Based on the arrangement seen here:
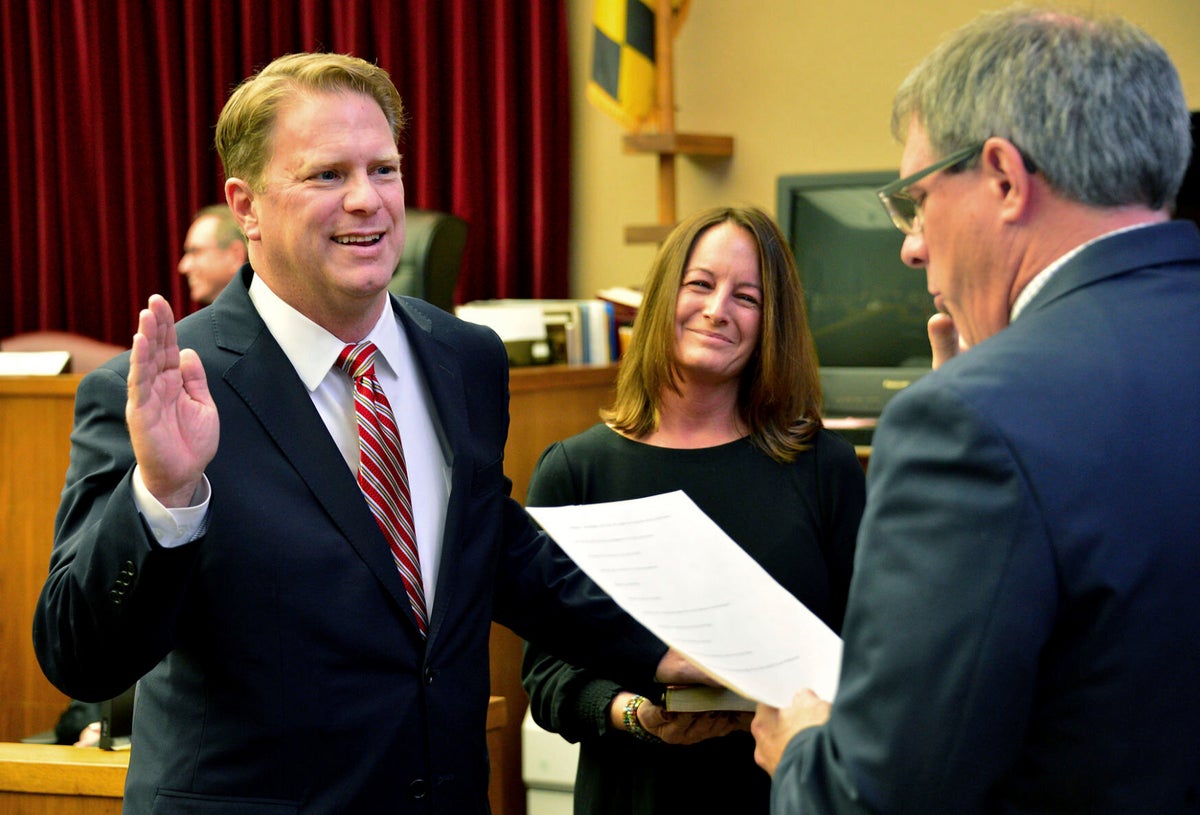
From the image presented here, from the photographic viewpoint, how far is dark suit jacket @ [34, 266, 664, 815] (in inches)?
51.6

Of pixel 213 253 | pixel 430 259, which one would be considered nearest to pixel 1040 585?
pixel 430 259

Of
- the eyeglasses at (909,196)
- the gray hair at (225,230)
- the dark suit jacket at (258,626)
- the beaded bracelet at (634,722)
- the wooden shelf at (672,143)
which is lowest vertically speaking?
the beaded bracelet at (634,722)

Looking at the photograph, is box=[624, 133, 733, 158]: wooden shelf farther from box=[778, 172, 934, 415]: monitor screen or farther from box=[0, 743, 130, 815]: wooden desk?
box=[0, 743, 130, 815]: wooden desk

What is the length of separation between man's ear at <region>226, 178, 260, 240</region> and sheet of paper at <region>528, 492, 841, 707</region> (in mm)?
536

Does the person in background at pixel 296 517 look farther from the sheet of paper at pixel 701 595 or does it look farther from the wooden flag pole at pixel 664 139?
the wooden flag pole at pixel 664 139

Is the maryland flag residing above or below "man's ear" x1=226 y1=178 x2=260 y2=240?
above

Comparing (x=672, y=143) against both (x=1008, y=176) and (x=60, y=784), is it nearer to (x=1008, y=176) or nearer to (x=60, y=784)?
(x=60, y=784)

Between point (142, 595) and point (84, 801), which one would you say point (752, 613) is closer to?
point (142, 595)

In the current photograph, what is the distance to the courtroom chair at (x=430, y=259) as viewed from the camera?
14.2 feet

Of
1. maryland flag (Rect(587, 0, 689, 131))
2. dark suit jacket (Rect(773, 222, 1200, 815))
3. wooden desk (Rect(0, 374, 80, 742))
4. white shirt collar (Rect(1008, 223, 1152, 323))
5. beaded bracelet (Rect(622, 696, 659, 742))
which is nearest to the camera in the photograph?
dark suit jacket (Rect(773, 222, 1200, 815))

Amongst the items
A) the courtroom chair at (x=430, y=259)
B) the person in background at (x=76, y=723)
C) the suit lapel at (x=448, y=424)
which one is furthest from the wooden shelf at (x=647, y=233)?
the suit lapel at (x=448, y=424)

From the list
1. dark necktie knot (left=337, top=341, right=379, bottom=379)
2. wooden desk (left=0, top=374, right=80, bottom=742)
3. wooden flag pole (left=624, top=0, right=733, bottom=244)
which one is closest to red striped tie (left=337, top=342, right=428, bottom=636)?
dark necktie knot (left=337, top=341, right=379, bottom=379)

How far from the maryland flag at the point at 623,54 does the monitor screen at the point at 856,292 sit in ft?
2.71

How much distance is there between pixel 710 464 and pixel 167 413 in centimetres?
98
